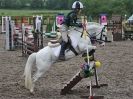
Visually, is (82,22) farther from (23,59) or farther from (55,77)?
(23,59)

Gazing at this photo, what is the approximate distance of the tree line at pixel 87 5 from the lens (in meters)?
55.6

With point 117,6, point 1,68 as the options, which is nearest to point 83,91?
point 1,68

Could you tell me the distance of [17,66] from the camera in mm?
14984

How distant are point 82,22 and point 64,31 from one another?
44 cm

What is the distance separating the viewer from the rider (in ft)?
31.7

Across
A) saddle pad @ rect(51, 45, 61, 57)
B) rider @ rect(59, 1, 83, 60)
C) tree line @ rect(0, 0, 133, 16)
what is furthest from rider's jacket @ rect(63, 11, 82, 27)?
tree line @ rect(0, 0, 133, 16)

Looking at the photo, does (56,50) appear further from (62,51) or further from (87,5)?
(87,5)

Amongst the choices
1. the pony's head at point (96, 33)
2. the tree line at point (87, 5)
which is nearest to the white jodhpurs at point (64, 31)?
the pony's head at point (96, 33)

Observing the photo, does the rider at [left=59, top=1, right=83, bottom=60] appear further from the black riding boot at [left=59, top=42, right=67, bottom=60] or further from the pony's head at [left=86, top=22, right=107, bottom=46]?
the pony's head at [left=86, top=22, right=107, bottom=46]

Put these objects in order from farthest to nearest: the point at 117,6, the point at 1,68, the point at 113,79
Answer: the point at 117,6 < the point at 1,68 < the point at 113,79

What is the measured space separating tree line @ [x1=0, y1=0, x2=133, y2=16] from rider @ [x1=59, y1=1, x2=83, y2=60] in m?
31.8

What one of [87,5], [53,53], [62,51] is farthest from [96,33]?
[87,5]

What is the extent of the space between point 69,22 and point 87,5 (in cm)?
4865

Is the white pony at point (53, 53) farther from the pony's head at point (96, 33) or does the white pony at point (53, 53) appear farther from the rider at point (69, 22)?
the pony's head at point (96, 33)
